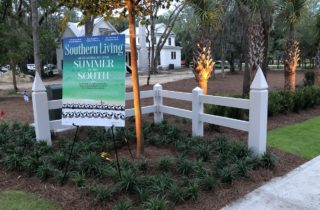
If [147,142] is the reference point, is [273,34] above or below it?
above

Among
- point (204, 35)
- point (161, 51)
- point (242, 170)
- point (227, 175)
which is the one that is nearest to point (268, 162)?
point (242, 170)

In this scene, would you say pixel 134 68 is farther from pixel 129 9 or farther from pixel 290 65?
pixel 290 65

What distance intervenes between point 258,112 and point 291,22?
28.6 ft

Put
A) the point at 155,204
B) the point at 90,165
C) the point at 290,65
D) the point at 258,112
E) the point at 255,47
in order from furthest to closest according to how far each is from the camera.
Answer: the point at 290,65
the point at 255,47
the point at 258,112
the point at 90,165
the point at 155,204

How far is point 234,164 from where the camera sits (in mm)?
5281

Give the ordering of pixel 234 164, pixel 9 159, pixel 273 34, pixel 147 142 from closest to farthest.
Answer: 1. pixel 234 164
2. pixel 9 159
3. pixel 147 142
4. pixel 273 34

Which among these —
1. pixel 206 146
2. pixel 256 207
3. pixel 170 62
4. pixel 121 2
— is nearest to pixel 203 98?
pixel 206 146

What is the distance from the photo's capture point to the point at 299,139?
7586mm

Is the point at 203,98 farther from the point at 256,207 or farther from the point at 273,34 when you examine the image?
the point at 273,34

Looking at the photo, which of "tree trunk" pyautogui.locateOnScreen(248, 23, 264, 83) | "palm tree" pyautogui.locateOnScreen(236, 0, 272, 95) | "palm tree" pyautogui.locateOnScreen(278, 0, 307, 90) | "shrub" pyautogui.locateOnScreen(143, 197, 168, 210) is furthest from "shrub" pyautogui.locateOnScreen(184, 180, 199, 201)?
"palm tree" pyautogui.locateOnScreen(278, 0, 307, 90)

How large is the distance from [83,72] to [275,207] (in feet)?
11.1

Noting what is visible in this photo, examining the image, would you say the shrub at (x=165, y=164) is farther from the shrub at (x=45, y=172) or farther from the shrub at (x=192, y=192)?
the shrub at (x=45, y=172)

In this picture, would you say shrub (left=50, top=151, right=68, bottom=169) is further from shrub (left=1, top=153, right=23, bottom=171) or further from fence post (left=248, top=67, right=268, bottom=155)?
fence post (left=248, top=67, right=268, bottom=155)

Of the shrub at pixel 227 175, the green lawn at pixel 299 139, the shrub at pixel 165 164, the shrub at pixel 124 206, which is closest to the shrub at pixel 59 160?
the shrub at pixel 165 164
